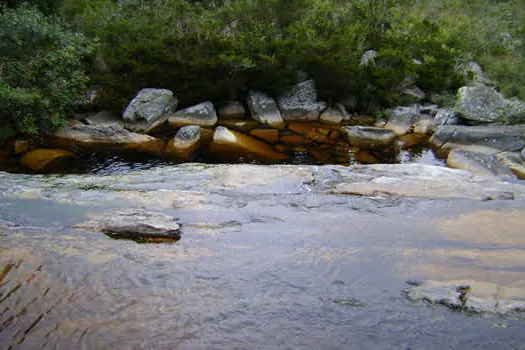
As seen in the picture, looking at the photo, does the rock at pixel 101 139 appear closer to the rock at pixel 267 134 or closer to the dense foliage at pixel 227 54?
the dense foliage at pixel 227 54

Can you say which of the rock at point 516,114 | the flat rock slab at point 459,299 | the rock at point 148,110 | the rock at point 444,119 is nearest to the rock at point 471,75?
the rock at point 444,119

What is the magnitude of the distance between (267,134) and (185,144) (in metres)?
2.25

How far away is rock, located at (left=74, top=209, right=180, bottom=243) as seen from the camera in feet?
15.0

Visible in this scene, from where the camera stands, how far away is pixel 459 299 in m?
3.57

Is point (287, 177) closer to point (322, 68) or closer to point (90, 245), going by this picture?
point (90, 245)

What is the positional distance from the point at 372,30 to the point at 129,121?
8.52m

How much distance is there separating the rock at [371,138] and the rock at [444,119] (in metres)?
1.56

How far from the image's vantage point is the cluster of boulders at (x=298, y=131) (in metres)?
8.64

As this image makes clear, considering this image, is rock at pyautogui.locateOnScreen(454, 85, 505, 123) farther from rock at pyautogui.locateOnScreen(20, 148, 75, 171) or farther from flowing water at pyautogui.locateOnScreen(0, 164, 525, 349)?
rock at pyautogui.locateOnScreen(20, 148, 75, 171)

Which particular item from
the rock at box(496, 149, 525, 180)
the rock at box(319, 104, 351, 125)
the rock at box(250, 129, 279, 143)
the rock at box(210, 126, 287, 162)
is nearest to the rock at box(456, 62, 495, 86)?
the rock at box(319, 104, 351, 125)

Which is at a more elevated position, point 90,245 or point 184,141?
point 184,141

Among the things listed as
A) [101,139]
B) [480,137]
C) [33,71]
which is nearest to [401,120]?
[480,137]

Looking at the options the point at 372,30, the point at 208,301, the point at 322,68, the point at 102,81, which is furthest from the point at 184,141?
the point at 372,30

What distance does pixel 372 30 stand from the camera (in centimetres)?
1304
